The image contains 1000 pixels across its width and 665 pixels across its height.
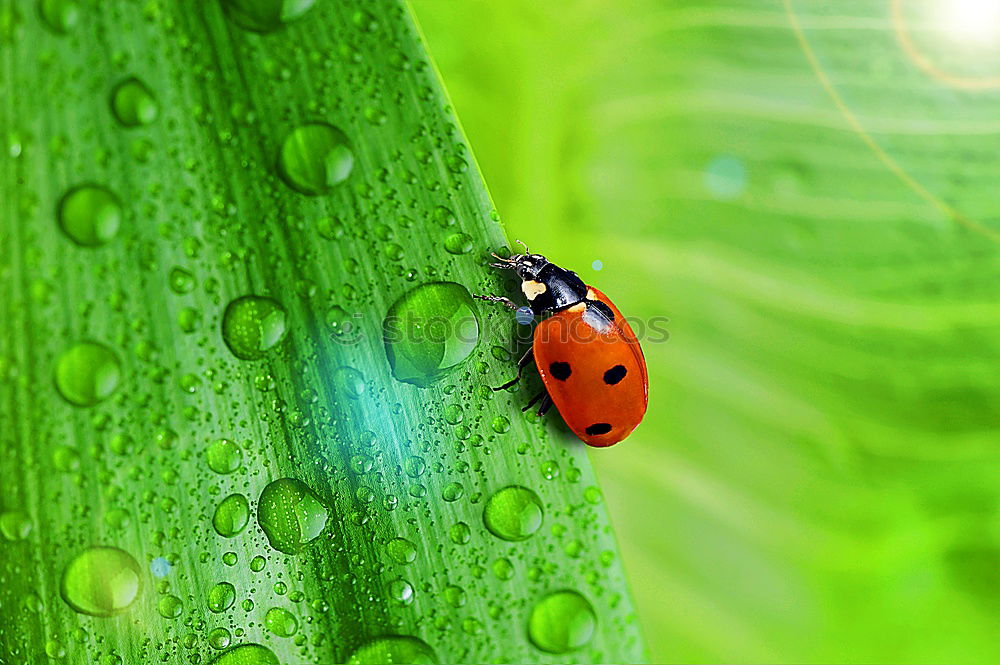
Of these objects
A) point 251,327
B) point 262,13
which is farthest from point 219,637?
point 262,13

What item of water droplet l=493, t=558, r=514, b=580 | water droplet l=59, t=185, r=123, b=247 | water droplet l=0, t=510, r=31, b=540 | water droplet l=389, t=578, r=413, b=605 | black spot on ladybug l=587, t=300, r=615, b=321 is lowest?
water droplet l=0, t=510, r=31, b=540

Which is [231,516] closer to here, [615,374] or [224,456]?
[224,456]

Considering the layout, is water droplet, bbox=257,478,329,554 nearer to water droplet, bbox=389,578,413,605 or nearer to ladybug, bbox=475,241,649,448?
water droplet, bbox=389,578,413,605

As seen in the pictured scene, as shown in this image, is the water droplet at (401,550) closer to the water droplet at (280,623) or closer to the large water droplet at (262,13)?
the water droplet at (280,623)

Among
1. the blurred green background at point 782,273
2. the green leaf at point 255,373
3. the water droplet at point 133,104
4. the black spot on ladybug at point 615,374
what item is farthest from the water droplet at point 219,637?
the blurred green background at point 782,273

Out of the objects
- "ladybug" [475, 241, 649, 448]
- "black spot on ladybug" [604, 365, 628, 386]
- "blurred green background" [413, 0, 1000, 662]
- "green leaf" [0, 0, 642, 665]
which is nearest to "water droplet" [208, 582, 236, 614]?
"green leaf" [0, 0, 642, 665]

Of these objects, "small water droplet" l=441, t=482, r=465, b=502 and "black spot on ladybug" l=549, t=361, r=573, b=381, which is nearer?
"small water droplet" l=441, t=482, r=465, b=502

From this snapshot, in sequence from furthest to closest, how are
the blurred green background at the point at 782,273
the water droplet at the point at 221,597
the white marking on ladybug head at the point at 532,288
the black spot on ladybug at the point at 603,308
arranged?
the blurred green background at the point at 782,273
the black spot on ladybug at the point at 603,308
the white marking on ladybug head at the point at 532,288
the water droplet at the point at 221,597
